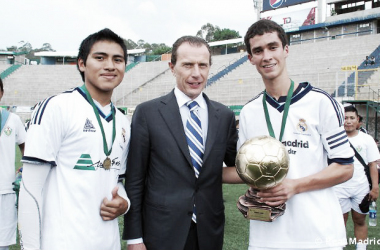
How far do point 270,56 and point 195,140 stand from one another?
728mm

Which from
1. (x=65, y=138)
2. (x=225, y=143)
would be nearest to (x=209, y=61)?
(x=225, y=143)

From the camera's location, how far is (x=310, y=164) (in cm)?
217

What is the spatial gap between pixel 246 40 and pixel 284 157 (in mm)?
930

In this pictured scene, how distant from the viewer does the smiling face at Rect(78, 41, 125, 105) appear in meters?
2.12

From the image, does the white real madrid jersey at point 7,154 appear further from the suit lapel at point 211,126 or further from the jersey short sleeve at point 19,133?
the suit lapel at point 211,126

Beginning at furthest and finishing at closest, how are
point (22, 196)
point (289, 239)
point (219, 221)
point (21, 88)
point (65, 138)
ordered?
point (21, 88)
point (219, 221)
point (289, 239)
point (65, 138)
point (22, 196)

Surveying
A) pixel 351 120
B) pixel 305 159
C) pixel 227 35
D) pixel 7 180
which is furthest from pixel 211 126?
pixel 227 35

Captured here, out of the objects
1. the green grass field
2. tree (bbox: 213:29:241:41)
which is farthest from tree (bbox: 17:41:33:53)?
the green grass field

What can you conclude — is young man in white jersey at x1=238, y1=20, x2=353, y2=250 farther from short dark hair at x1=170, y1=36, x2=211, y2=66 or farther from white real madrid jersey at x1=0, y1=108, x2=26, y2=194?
white real madrid jersey at x1=0, y1=108, x2=26, y2=194

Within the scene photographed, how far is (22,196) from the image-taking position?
6.09ft

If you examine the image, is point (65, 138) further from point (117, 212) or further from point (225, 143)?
point (225, 143)

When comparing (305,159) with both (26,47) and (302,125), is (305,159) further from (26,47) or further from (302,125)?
(26,47)

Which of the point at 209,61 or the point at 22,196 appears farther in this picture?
the point at 209,61

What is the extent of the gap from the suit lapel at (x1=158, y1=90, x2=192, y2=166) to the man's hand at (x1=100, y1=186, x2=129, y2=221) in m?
0.47
